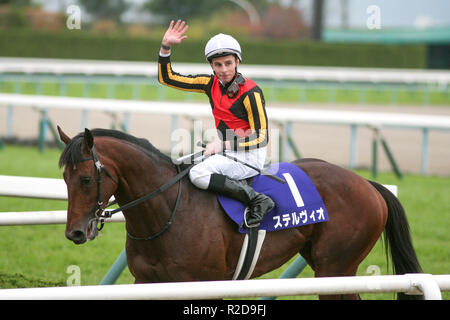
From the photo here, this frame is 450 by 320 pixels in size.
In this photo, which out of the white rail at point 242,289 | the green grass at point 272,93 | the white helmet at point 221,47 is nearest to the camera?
the white rail at point 242,289

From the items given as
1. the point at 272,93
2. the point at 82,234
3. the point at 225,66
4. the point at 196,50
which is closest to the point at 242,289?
the point at 82,234

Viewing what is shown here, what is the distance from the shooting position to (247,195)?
3.47m

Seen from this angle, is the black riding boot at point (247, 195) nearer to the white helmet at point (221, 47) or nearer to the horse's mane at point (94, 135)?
the horse's mane at point (94, 135)

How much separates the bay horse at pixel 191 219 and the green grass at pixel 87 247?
2.12 feet

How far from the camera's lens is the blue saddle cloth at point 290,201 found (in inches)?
142

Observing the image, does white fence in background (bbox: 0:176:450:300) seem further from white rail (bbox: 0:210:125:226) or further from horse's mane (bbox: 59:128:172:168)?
white rail (bbox: 0:210:125:226)

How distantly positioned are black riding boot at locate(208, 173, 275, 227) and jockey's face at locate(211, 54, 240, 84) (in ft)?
1.69

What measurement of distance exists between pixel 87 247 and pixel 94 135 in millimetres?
3088

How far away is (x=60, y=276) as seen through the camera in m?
5.30

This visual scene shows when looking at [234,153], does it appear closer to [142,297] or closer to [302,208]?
[302,208]

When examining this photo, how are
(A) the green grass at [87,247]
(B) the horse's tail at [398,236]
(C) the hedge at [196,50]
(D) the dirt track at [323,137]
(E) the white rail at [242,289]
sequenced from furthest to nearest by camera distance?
(C) the hedge at [196,50]
(D) the dirt track at [323,137]
(A) the green grass at [87,247]
(B) the horse's tail at [398,236]
(E) the white rail at [242,289]

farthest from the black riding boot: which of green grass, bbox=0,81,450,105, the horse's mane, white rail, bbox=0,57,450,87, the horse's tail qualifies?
white rail, bbox=0,57,450,87

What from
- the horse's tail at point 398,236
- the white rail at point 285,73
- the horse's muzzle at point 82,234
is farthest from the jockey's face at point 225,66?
the white rail at point 285,73
